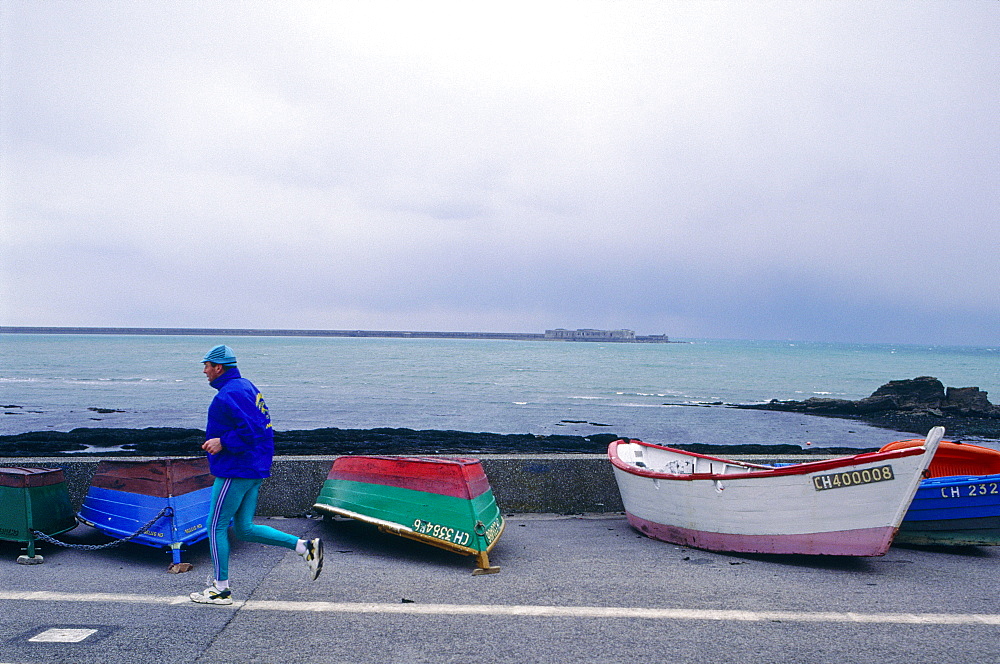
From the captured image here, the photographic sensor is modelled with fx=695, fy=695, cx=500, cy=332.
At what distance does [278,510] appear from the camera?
7281 millimetres

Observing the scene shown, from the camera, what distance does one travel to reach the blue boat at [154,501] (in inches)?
222

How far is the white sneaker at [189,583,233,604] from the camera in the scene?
15.2 feet

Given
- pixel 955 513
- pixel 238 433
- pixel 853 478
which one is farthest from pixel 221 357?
pixel 955 513

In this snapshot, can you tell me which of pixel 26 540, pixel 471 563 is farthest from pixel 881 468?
pixel 26 540

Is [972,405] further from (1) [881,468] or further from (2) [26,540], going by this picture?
(2) [26,540]

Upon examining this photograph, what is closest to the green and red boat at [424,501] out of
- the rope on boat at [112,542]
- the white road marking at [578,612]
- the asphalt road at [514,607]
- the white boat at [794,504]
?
the asphalt road at [514,607]

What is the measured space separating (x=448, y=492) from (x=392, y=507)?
59 cm

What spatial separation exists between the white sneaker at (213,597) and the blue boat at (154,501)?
864 mm

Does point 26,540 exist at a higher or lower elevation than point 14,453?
higher

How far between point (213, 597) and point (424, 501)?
6.20 feet

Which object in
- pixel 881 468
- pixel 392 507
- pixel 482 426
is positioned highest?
pixel 881 468

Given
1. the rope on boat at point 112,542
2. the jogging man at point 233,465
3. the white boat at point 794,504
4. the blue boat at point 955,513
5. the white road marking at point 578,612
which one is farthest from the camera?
the blue boat at point 955,513

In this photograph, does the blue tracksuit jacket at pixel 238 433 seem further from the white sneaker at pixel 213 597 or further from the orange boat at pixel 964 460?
the orange boat at pixel 964 460

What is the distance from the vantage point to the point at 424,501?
6023mm
